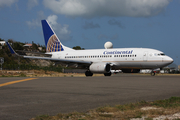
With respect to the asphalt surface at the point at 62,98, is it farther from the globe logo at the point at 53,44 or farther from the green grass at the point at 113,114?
the globe logo at the point at 53,44

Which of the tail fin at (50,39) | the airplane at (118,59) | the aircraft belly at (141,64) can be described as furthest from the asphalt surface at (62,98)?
the tail fin at (50,39)

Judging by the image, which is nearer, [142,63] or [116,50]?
[142,63]

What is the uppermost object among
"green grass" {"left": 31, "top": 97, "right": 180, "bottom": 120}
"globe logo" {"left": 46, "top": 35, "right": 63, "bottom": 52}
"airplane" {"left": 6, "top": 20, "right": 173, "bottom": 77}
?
"globe logo" {"left": 46, "top": 35, "right": 63, "bottom": 52}

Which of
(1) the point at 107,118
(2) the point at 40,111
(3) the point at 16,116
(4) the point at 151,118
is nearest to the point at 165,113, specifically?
(4) the point at 151,118

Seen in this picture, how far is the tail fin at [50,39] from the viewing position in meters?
40.3

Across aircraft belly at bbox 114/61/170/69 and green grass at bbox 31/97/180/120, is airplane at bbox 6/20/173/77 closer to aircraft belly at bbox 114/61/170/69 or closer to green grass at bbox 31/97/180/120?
aircraft belly at bbox 114/61/170/69

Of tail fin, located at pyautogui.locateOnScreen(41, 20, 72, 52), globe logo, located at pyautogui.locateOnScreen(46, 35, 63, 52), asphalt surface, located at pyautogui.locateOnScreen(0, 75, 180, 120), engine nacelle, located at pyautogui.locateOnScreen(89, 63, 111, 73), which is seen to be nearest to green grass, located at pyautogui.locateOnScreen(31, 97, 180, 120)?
asphalt surface, located at pyautogui.locateOnScreen(0, 75, 180, 120)

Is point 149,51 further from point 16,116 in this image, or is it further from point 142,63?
point 16,116

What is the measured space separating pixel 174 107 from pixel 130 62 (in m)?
24.7

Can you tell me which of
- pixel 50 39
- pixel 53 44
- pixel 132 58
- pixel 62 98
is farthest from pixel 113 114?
pixel 50 39

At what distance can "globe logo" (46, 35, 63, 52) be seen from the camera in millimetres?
40344

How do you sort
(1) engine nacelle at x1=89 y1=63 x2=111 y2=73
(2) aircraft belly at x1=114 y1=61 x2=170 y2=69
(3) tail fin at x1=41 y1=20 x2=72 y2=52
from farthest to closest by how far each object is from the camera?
(3) tail fin at x1=41 y1=20 x2=72 y2=52, (1) engine nacelle at x1=89 y1=63 x2=111 y2=73, (2) aircraft belly at x1=114 y1=61 x2=170 y2=69

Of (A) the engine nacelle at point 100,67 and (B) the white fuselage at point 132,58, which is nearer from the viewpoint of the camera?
(B) the white fuselage at point 132,58

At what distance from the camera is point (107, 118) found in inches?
219
